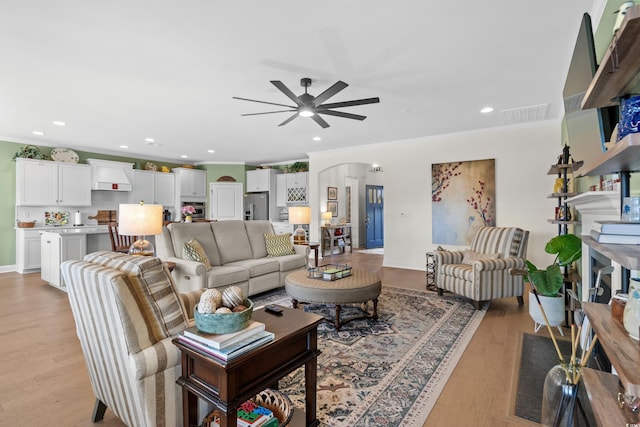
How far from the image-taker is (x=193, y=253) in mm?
3604

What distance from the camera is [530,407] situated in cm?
184

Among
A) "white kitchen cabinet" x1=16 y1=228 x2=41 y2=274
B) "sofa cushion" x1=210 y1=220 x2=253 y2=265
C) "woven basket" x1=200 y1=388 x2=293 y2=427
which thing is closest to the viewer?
"woven basket" x1=200 y1=388 x2=293 y2=427

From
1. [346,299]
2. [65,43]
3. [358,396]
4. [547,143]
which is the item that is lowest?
[358,396]

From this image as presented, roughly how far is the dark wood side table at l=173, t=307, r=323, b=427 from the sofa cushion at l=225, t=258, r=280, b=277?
242 centimetres

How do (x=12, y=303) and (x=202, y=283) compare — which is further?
(x=12, y=303)

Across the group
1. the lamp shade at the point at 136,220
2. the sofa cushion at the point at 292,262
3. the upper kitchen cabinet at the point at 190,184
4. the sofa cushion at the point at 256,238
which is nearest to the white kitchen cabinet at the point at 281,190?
the upper kitchen cabinet at the point at 190,184

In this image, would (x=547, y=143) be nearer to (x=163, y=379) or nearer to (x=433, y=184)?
(x=433, y=184)

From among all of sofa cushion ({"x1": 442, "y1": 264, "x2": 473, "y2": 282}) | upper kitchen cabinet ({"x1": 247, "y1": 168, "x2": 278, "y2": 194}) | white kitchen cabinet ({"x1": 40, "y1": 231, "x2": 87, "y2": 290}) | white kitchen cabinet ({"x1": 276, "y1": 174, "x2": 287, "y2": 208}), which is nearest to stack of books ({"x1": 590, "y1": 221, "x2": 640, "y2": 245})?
sofa cushion ({"x1": 442, "y1": 264, "x2": 473, "y2": 282})

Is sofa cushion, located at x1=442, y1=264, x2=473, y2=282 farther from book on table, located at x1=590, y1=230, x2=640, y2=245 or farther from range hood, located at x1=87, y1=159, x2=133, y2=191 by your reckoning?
range hood, located at x1=87, y1=159, x2=133, y2=191

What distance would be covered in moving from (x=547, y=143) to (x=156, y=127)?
6314mm

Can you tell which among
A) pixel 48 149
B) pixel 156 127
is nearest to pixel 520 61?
pixel 156 127

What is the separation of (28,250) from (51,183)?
1377 mm

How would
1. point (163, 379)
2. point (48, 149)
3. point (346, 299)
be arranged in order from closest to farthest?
point (163, 379)
point (346, 299)
point (48, 149)

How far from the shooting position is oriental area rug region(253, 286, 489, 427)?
183cm
